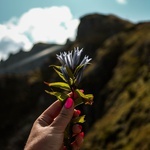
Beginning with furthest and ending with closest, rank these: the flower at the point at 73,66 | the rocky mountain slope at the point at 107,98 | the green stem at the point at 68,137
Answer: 1. the rocky mountain slope at the point at 107,98
2. the green stem at the point at 68,137
3. the flower at the point at 73,66

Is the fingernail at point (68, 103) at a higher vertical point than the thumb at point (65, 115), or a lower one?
higher

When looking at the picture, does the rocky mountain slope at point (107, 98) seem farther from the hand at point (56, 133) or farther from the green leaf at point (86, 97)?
the green leaf at point (86, 97)

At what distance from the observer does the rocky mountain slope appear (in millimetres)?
64625

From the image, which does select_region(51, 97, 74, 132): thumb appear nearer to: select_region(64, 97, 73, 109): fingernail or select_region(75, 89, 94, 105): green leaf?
select_region(64, 97, 73, 109): fingernail

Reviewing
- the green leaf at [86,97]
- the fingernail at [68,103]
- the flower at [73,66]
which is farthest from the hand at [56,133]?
the flower at [73,66]

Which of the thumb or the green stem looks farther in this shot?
the green stem

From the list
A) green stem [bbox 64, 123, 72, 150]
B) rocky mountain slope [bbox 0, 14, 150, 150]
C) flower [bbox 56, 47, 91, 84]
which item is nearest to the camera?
flower [bbox 56, 47, 91, 84]

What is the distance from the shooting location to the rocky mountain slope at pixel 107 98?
64625 millimetres

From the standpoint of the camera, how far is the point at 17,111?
513 ft

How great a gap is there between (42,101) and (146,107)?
300ft

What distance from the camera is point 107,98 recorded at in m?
99.9

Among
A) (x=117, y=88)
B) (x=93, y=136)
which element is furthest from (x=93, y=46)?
(x=93, y=136)

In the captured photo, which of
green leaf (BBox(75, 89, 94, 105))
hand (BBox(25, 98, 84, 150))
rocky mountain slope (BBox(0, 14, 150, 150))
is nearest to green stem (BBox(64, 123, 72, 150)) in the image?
hand (BBox(25, 98, 84, 150))

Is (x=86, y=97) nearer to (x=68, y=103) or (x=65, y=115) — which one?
(x=68, y=103)
